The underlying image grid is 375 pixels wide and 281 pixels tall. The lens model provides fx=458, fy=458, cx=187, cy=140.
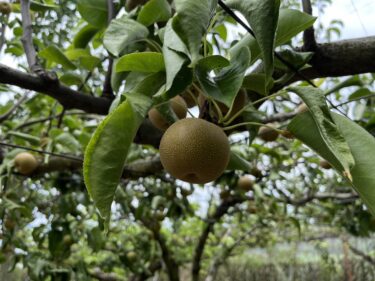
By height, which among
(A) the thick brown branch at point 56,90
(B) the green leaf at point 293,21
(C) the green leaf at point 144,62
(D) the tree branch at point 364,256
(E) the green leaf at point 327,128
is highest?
(B) the green leaf at point 293,21

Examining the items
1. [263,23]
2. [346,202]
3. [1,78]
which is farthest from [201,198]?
[263,23]

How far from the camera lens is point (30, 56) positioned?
159 centimetres

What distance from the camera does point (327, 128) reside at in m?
0.74

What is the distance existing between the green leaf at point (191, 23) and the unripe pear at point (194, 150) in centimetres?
21

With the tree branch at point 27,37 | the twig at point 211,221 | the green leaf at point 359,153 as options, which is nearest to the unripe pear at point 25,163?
the tree branch at point 27,37

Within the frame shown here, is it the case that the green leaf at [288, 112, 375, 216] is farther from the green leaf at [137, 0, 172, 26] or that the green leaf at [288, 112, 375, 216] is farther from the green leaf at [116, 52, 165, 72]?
the green leaf at [137, 0, 172, 26]

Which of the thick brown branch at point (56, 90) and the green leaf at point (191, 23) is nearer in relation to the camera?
the green leaf at point (191, 23)

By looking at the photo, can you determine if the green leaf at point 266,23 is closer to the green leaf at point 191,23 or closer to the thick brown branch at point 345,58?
the green leaf at point 191,23

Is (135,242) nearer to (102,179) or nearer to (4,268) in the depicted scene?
(4,268)

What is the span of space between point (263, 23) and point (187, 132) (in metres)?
0.27

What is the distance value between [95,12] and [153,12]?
0.44m

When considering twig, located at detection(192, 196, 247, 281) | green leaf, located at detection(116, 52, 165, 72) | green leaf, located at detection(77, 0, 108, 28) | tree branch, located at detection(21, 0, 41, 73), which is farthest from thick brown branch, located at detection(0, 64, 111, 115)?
twig, located at detection(192, 196, 247, 281)

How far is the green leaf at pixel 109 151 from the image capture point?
78 centimetres

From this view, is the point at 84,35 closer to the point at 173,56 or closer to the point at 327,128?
the point at 173,56
